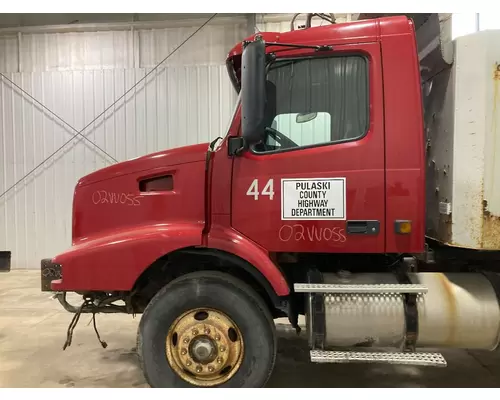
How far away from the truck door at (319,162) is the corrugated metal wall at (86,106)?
15.5 feet

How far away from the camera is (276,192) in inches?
103

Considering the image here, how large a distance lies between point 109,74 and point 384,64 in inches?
241

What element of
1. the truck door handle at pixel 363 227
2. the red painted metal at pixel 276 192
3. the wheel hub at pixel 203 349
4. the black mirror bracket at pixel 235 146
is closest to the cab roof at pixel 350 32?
the red painted metal at pixel 276 192

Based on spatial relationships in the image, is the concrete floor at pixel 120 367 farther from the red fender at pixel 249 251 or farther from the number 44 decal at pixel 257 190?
the number 44 decal at pixel 257 190

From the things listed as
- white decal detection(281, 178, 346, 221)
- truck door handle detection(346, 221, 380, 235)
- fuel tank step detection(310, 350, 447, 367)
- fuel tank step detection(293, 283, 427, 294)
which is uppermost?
white decal detection(281, 178, 346, 221)

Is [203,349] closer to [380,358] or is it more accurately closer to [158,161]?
[380,358]

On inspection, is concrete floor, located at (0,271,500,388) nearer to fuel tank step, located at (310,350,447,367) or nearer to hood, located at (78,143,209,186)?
fuel tank step, located at (310,350,447,367)

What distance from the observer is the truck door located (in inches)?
100

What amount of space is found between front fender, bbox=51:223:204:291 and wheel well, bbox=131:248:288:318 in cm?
10

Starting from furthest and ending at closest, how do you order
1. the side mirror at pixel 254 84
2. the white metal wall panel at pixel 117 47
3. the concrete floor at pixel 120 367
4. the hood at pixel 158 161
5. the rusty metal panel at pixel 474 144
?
1. the white metal wall panel at pixel 117 47
2. the concrete floor at pixel 120 367
3. the hood at pixel 158 161
4. the rusty metal panel at pixel 474 144
5. the side mirror at pixel 254 84

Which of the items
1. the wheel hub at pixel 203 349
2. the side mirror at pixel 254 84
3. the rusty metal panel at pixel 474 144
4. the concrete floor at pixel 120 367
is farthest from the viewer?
the concrete floor at pixel 120 367

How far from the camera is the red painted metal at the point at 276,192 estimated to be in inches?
99.3

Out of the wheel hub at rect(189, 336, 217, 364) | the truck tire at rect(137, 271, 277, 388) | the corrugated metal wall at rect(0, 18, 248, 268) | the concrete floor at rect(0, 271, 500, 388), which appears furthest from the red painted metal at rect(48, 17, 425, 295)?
the corrugated metal wall at rect(0, 18, 248, 268)

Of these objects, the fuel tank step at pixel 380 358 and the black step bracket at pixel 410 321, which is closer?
the fuel tank step at pixel 380 358
